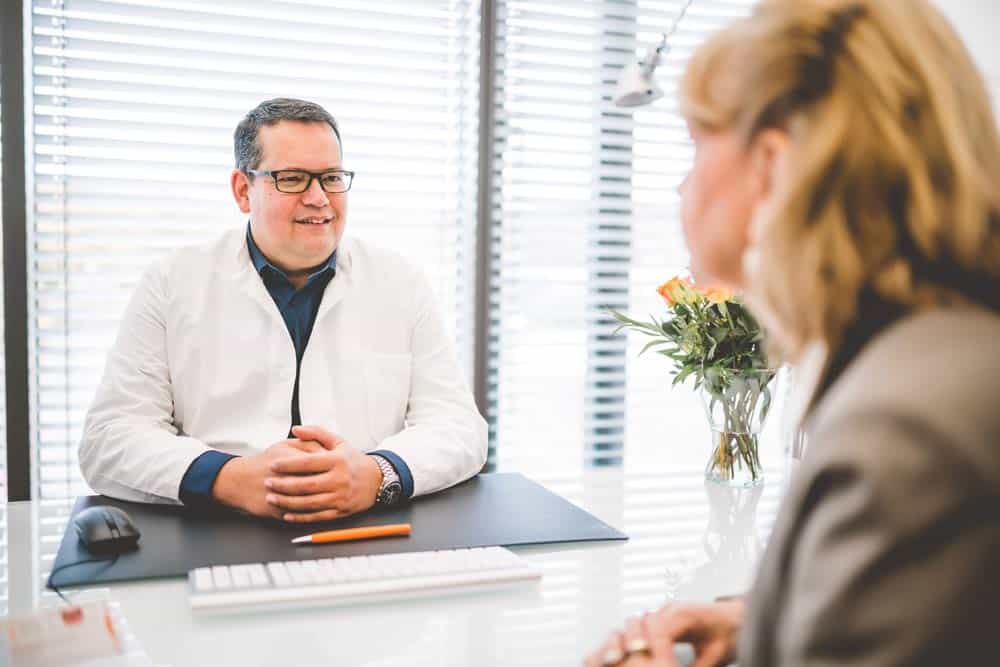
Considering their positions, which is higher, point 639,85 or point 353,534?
point 639,85

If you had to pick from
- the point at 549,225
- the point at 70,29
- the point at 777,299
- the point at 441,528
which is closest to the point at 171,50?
the point at 70,29

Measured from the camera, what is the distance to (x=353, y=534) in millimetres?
1229

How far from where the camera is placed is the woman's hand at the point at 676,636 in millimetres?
843

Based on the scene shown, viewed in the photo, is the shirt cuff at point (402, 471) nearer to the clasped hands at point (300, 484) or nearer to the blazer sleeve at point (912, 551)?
the clasped hands at point (300, 484)

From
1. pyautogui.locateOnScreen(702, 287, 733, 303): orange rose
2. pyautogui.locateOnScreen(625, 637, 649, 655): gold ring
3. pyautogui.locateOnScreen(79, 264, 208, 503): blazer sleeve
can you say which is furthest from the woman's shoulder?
pyautogui.locateOnScreen(79, 264, 208, 503): blazer sleeve

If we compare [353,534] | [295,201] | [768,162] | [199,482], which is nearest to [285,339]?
[295,201]

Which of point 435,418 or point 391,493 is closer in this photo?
point 391,493

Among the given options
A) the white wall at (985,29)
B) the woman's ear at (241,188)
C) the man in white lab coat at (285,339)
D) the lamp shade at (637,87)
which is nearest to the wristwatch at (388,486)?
the man in white lab coat at (285,339)

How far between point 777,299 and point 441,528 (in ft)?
2.66

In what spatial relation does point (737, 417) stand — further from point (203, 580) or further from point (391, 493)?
point (203, 580)

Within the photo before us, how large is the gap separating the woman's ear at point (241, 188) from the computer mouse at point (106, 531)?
0.94m

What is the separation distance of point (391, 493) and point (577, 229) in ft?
5.62

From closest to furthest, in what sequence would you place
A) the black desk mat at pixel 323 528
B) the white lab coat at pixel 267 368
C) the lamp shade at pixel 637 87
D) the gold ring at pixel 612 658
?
the gold ring at pixel 612 658
the black desk mat at pixel 323 528
the white lab coat at pixel 267 368
the lamp shade at pixel 637 87

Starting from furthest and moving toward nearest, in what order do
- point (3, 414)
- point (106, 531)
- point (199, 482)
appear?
point (3, 414) < point (199, 482) < point (106, 531)
